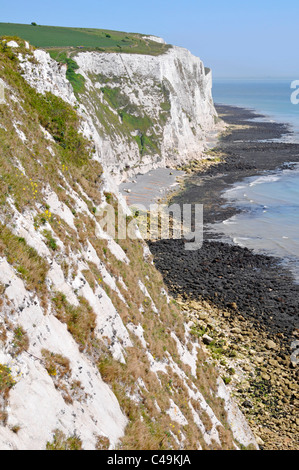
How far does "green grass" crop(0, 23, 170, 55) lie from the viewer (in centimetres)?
8888

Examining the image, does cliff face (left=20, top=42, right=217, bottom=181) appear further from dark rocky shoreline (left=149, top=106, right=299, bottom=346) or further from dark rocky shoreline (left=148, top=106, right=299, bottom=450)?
dark rocky shoreline (left=148, top=106, right=299, bottom=450)

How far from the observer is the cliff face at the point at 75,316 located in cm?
908

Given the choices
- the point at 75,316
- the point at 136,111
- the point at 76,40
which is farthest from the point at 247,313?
the point at 76,40

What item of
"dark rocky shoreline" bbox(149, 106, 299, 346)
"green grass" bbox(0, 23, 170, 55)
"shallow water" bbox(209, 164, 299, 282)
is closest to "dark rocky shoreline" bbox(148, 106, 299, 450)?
"dark rocky shoreline" bbox(149, 106, 299, 346)

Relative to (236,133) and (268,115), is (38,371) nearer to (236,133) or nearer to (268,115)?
(236,133)

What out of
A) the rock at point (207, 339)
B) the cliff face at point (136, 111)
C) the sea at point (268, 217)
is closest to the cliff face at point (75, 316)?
the rock at point (207, 339)

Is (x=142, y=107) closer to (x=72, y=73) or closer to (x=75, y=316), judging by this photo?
(x=72, y=73)

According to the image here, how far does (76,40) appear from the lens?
99.7 m

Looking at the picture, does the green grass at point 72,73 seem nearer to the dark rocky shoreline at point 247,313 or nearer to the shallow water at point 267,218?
the dark rocky shoreline at point 247,313

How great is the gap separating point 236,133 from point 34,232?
123m

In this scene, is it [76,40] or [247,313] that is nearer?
[247,313]

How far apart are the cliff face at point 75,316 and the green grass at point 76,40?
7165 centimetres

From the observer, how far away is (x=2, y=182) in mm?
12141

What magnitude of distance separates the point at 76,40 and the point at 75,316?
341ft
